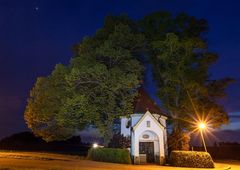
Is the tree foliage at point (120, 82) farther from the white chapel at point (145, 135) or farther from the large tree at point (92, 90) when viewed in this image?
the white chapel at point (145, 135)

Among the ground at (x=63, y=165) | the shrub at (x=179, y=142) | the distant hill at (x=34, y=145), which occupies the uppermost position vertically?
the distant hill at (x=34, y=145)

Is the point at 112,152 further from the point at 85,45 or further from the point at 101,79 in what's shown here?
the point at 85,45

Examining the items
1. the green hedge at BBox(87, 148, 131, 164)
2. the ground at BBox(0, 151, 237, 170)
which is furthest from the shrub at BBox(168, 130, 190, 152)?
the green hedge at BBox(87, 148, 131, 164)

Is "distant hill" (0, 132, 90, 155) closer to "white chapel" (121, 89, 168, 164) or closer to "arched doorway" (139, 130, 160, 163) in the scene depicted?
"white chapel" (121, 89, 168, 164)

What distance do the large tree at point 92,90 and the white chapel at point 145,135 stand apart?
1.71 metres

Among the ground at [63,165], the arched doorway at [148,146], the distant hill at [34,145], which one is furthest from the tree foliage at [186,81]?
the distant hill at [34,145]

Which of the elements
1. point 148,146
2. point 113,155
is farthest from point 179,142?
point 113,155

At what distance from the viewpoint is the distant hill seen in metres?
63.9

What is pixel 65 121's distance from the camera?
31953 mm

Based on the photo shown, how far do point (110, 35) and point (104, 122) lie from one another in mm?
9498

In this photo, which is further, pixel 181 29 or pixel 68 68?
pixel 181 29

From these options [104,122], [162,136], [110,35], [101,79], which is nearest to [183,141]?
[162,136]

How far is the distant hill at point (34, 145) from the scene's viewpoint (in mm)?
63875

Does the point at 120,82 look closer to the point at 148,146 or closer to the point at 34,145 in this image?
the point at 148,146
